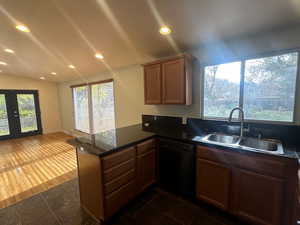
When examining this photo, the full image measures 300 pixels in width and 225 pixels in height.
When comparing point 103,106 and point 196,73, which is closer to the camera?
point 196,73

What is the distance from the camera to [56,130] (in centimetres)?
673

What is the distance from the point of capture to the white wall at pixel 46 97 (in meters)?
5.63

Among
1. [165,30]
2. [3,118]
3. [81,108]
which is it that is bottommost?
[3,118]

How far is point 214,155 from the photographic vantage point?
1.76 meters

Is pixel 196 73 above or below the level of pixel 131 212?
above

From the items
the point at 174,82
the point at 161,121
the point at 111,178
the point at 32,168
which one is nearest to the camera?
the point at 111,178

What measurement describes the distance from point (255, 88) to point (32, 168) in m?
4.44

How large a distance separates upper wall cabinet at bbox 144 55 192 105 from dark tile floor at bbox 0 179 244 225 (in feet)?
4.85

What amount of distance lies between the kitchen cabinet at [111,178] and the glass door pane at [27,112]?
224 inches

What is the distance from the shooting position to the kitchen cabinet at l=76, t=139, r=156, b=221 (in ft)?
5.31

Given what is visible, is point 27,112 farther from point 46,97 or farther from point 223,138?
point 223,138

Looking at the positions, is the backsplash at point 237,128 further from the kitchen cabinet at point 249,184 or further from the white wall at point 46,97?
the white wall at point 46,97

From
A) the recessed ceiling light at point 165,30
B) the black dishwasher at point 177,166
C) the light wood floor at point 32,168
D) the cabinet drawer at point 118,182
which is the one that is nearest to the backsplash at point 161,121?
the black dishwasher at point 177,166

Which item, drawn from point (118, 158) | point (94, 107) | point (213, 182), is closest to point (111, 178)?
point (118, 158)
